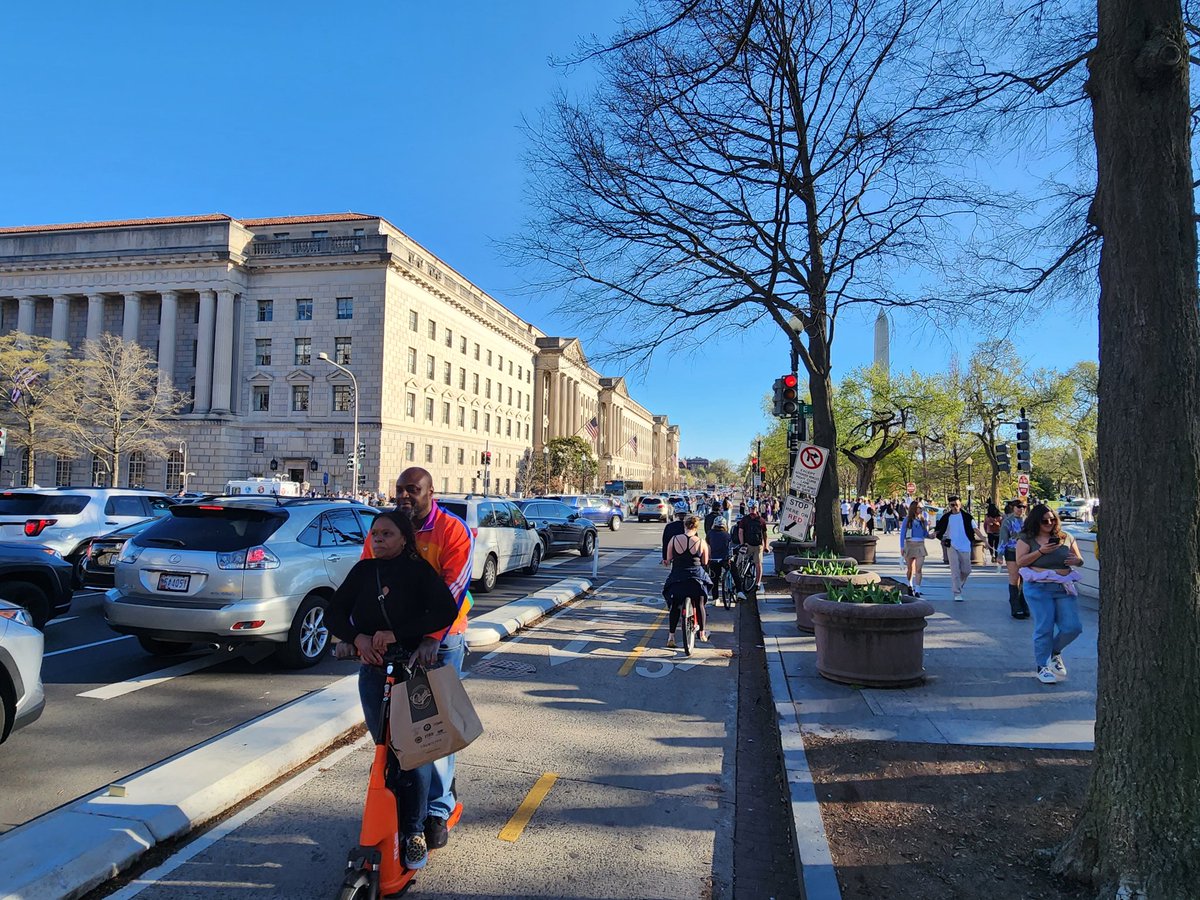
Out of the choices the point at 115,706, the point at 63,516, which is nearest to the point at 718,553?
the point at 115,706

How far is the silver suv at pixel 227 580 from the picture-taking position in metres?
6.79

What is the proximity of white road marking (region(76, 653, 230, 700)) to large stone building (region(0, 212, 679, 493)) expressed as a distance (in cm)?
4604

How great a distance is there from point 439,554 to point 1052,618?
654 cm

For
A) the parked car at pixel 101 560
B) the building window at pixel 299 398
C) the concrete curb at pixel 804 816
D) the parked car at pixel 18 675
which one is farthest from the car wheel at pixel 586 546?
the building window at pixel 299 398

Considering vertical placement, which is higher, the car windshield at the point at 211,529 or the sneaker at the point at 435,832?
the car windshield at the point at 211,529

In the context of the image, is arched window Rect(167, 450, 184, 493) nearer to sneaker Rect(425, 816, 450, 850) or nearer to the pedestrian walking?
the pedestrian walking

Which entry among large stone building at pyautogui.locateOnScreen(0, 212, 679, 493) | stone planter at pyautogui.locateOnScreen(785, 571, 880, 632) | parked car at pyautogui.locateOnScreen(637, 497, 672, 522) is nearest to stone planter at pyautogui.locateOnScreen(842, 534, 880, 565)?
stone planter at pyautogui.locateOnScreen(785, 571, 880, 632)

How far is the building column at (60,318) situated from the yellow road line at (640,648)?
216 feet

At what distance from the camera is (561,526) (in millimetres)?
22250

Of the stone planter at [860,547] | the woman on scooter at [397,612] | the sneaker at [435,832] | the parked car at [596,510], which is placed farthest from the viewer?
the parked car at [596,510]

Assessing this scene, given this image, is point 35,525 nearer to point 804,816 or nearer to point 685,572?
point 685,572

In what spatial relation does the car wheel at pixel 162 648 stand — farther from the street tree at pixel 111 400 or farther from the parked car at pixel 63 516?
the street tree at pixel 111 400

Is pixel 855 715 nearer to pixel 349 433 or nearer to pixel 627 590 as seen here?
pixel 627 590

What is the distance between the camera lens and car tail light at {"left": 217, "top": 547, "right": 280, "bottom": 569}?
22.6ft
